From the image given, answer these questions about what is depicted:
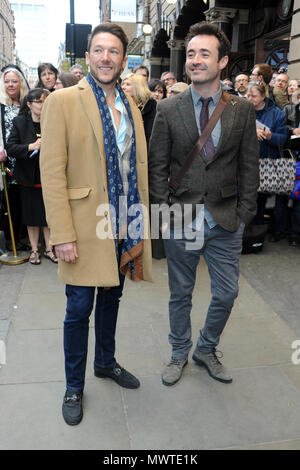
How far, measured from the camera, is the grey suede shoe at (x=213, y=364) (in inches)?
120

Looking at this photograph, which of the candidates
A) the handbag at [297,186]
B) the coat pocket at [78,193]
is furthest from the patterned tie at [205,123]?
the handbag at [297,186]

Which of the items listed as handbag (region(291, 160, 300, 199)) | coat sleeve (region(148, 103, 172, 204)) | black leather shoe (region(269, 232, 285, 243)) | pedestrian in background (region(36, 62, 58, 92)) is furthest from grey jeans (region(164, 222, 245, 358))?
pedestrian in background (region(36, 62, 58, 92))

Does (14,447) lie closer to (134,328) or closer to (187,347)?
(187,347)

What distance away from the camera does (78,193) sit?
2.41m

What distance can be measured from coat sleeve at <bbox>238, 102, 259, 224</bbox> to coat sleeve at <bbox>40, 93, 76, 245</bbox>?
1185mm

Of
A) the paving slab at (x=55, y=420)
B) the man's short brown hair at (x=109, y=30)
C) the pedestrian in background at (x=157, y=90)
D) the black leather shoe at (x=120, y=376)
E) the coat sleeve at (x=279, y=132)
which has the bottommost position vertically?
the paving slab at (x=55, y=420)

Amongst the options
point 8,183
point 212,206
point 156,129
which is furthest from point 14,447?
point 8,183

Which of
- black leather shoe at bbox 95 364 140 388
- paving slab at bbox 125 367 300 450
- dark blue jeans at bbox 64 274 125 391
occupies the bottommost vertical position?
paving slab at bbox 125 367 300 450

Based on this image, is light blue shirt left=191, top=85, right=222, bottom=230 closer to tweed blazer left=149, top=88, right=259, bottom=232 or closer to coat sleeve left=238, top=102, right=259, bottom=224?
tweed blazer left=149, top=88, right=259, bottom=232

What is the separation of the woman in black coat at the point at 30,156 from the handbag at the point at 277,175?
9.37ft

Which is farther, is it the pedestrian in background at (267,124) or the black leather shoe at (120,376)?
the pedestrian in background at (267,124)

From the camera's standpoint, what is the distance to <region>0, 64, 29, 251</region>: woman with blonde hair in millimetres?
5434

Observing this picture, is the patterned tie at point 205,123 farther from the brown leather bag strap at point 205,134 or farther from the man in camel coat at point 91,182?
the man in camel coat at point 91,182
